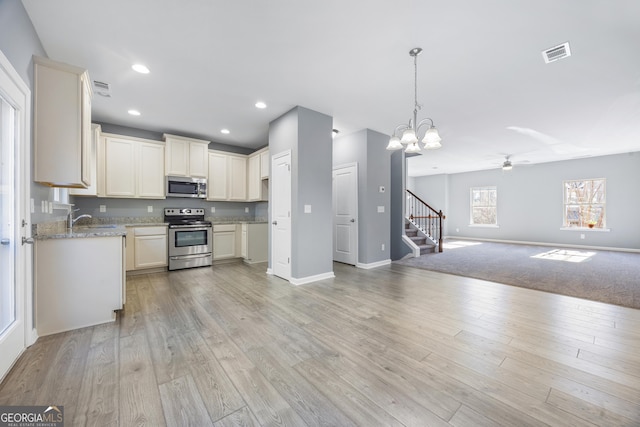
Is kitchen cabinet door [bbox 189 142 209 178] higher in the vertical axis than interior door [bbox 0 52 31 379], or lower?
higher

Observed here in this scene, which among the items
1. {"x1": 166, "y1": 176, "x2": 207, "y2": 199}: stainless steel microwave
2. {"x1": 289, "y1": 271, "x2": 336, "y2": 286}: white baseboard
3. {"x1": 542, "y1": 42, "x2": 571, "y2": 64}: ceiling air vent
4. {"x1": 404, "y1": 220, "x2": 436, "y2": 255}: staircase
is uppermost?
{"x1": 542, "y1": 42, "x2": 571, "y2": 64}: ceiling air vent

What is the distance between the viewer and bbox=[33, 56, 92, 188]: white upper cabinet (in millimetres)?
2209

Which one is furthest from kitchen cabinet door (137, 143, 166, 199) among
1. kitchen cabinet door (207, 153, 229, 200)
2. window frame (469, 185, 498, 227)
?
window frame (469, 185, 498, 227)

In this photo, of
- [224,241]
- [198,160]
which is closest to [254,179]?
[198,160]

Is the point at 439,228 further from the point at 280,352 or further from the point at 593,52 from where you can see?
the point at 280,352

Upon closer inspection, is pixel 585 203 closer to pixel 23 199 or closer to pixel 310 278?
pixel 310 278

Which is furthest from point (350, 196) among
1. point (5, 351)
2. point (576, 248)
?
point (576, 248)

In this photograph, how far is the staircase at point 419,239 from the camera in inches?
264

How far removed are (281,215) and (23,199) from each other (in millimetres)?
2785

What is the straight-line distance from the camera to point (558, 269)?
4.80 m

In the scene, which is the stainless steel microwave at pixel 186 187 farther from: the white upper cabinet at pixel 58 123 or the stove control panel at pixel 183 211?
the white upper cabinet at pixel 58 123

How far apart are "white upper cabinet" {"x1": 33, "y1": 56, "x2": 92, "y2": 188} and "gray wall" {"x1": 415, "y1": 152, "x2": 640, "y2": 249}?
10906 millimetres

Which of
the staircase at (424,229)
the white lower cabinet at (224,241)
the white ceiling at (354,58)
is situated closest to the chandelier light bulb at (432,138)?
the white ceiling at (354,58)

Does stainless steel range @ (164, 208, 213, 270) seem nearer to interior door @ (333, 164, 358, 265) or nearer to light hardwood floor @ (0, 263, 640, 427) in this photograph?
light hardwood floor @ (0, 263, 640, 427)
